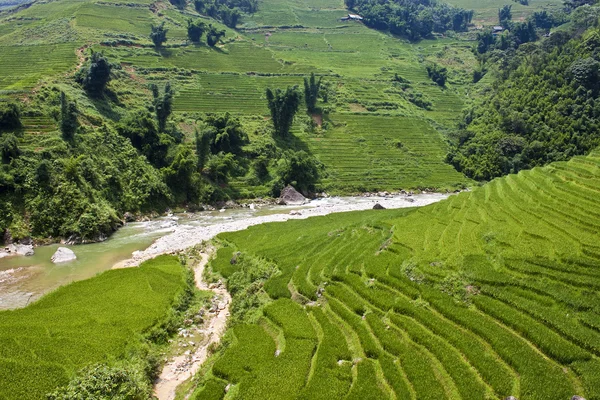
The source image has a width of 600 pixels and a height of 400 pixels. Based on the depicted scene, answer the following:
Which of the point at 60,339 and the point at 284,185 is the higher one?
the point at 60,339

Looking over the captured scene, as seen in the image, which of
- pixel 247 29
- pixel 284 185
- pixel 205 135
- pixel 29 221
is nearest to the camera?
pixel 29 221

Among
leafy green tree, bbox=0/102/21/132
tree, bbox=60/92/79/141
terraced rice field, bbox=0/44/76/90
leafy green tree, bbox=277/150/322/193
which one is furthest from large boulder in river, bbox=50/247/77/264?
terraced rice field, bbox=0/44/76/90

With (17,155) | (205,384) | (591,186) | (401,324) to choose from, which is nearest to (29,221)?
(17,155)

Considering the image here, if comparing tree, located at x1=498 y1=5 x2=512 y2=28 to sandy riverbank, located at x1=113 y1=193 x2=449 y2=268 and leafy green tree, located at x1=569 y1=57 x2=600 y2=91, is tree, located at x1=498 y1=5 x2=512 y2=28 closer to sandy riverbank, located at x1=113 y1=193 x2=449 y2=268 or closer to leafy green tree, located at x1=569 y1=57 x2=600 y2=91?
leafy green tree, located at x1=569 y1=57 x2=600 y2=91

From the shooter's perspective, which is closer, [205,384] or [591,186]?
[205,384]

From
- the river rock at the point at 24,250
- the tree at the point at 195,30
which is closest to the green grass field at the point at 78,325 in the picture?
the river rock at the point at 24,250

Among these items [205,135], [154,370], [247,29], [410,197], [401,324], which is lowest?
[410,197]

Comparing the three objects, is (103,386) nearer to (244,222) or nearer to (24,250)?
(24,250)

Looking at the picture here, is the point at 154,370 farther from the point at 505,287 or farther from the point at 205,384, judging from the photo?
the point at 505,287
